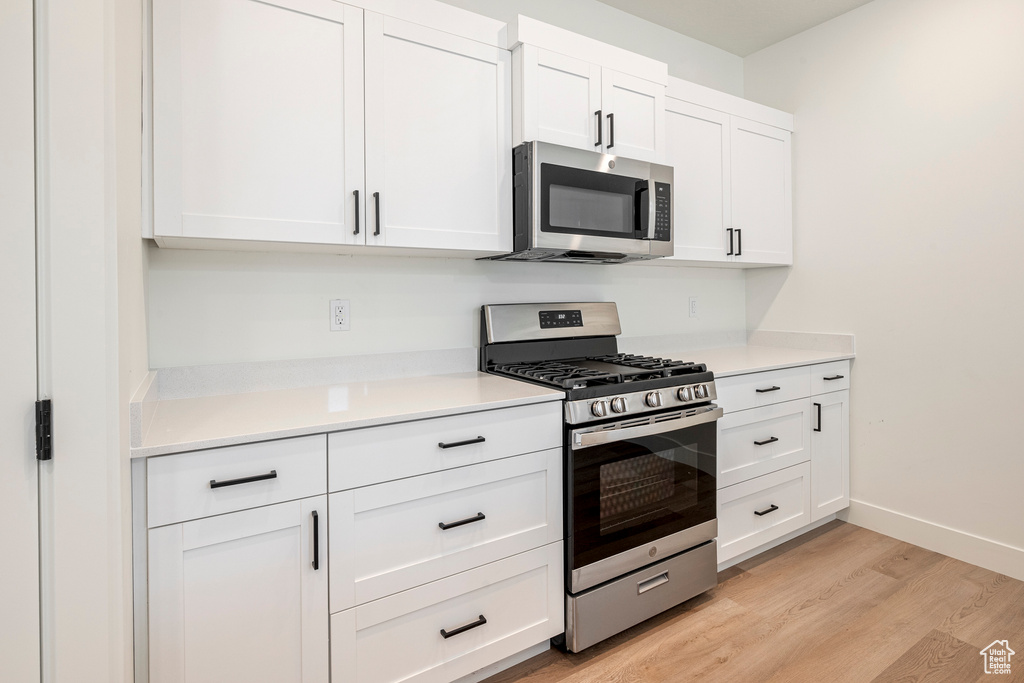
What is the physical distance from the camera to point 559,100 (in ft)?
6.63

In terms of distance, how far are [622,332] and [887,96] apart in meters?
1.73

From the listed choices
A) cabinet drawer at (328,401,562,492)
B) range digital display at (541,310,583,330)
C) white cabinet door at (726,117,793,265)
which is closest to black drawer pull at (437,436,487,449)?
cabinet drawer at (328,401,562,492)

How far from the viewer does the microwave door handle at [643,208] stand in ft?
7.27

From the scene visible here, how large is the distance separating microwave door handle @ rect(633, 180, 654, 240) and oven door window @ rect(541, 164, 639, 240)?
1 centimetres

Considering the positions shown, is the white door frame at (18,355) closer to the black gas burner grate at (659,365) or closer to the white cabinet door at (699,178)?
the black gas burner grate at (659,365)

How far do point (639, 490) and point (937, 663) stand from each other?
107 cm

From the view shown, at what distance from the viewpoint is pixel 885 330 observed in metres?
2.68

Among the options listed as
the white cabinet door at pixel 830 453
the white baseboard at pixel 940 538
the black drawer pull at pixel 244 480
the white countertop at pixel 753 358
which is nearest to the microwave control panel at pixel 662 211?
the white countertop at pixel 753 358

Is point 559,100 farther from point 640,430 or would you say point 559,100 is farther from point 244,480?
point 244,480

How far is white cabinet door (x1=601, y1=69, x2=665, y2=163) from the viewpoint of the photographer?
2148 millimetres

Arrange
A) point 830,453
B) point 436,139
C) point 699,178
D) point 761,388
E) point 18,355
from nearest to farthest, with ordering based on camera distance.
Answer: point 18,355 → point 436,139 → point 761,388 → point 699,178 → point 830,453

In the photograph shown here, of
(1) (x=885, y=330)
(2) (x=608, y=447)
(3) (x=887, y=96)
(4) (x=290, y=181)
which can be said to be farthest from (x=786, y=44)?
(4) (x=290, y=181)

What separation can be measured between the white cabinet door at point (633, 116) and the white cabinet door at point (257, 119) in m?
0.99

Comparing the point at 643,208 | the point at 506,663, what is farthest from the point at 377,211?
the point at 506,663
